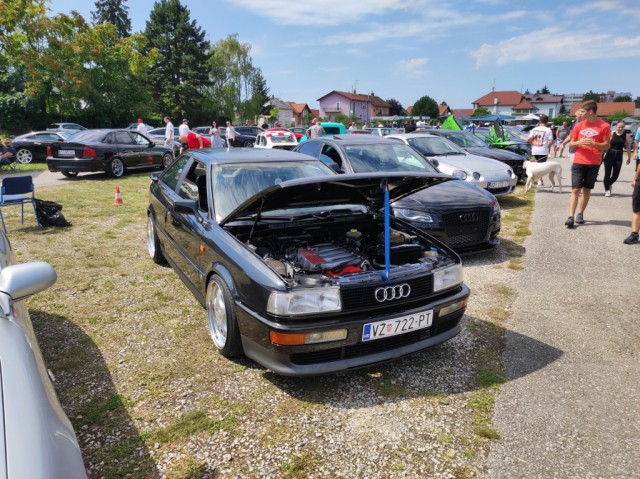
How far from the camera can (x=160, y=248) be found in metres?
5.40

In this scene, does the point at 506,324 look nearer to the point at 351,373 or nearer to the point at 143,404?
the point at 351,373

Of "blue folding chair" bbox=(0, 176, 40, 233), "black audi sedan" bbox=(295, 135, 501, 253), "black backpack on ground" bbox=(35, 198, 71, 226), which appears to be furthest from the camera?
→ "black backpack on ground" bbox=(35, 198, 71, 226)

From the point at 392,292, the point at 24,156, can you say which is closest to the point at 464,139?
the point at 392,292

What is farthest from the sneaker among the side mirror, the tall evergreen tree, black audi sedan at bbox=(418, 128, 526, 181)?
the tall evergreen tree

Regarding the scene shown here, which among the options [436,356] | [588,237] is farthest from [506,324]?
[588,237]

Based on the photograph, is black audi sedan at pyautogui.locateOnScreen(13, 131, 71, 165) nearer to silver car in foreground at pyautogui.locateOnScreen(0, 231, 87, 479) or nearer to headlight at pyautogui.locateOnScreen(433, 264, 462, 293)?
silver car in foreground at pyautogui.locateOnScreen(0, 231, 87, 479)

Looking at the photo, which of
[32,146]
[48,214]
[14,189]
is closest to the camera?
[14,189]

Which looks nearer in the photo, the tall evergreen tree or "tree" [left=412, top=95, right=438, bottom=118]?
the tall evergreen tree

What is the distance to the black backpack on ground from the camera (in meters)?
7.11

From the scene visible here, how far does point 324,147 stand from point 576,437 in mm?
5455

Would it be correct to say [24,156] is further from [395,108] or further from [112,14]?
[395,108]

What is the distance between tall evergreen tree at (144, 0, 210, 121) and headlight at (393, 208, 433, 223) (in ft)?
135

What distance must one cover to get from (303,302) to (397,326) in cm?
68

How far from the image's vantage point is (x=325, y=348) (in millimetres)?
2688
